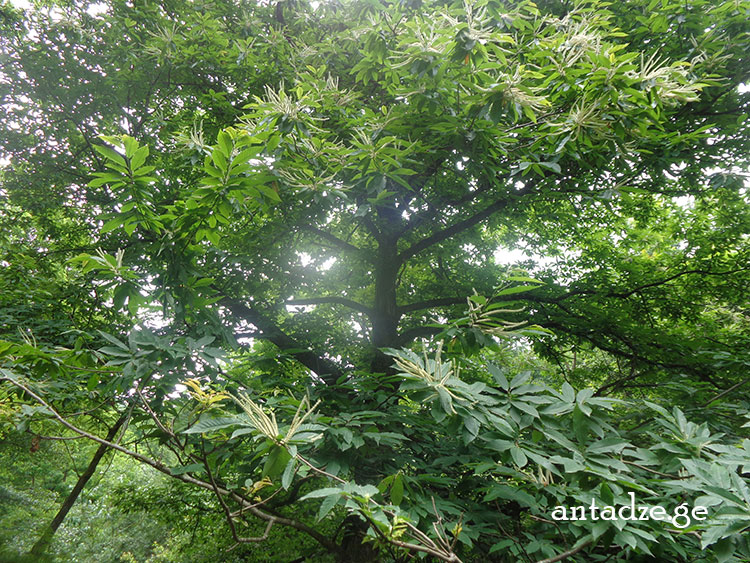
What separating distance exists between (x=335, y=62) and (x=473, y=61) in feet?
7.75

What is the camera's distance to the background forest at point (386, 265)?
1575 mm

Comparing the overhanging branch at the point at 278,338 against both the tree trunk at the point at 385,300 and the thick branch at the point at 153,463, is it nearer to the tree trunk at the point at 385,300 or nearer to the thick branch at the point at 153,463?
the tree trunk at the point at 385,300

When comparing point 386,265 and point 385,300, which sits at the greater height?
point 386,265

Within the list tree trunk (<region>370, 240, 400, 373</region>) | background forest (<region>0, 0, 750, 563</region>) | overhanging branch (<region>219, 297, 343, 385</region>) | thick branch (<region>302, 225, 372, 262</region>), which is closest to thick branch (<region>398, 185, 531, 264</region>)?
background forest (<region>0, 0, 750, 563</region>)

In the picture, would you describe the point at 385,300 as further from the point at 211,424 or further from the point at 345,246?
the point at 211,424

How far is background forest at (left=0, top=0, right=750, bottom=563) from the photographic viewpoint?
158 cm

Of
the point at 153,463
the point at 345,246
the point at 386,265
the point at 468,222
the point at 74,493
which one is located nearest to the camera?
the point at 153,463

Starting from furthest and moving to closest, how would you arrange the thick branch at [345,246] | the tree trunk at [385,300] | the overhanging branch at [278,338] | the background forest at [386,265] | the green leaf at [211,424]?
the thick branch at [345,246], the tree trunk at [385,300], the overhanging branch at [278,338], the background forest at [386,265], the green leaf at [211,424]

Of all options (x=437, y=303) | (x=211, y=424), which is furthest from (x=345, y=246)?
(x=211, y=424)

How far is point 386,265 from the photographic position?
4766 millimetres

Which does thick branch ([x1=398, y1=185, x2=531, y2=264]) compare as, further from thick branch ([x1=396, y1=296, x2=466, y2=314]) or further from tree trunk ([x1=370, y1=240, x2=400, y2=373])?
thick branch ([x1=396, y1=296, x2=466, y2=314])

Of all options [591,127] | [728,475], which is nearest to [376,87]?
[591,127]

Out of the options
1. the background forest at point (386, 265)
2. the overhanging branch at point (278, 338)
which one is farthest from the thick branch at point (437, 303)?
the overhanging branch at point (278, 338)

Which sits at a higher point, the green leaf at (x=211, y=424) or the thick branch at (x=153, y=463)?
the green leaf at (x=211, y=424)
